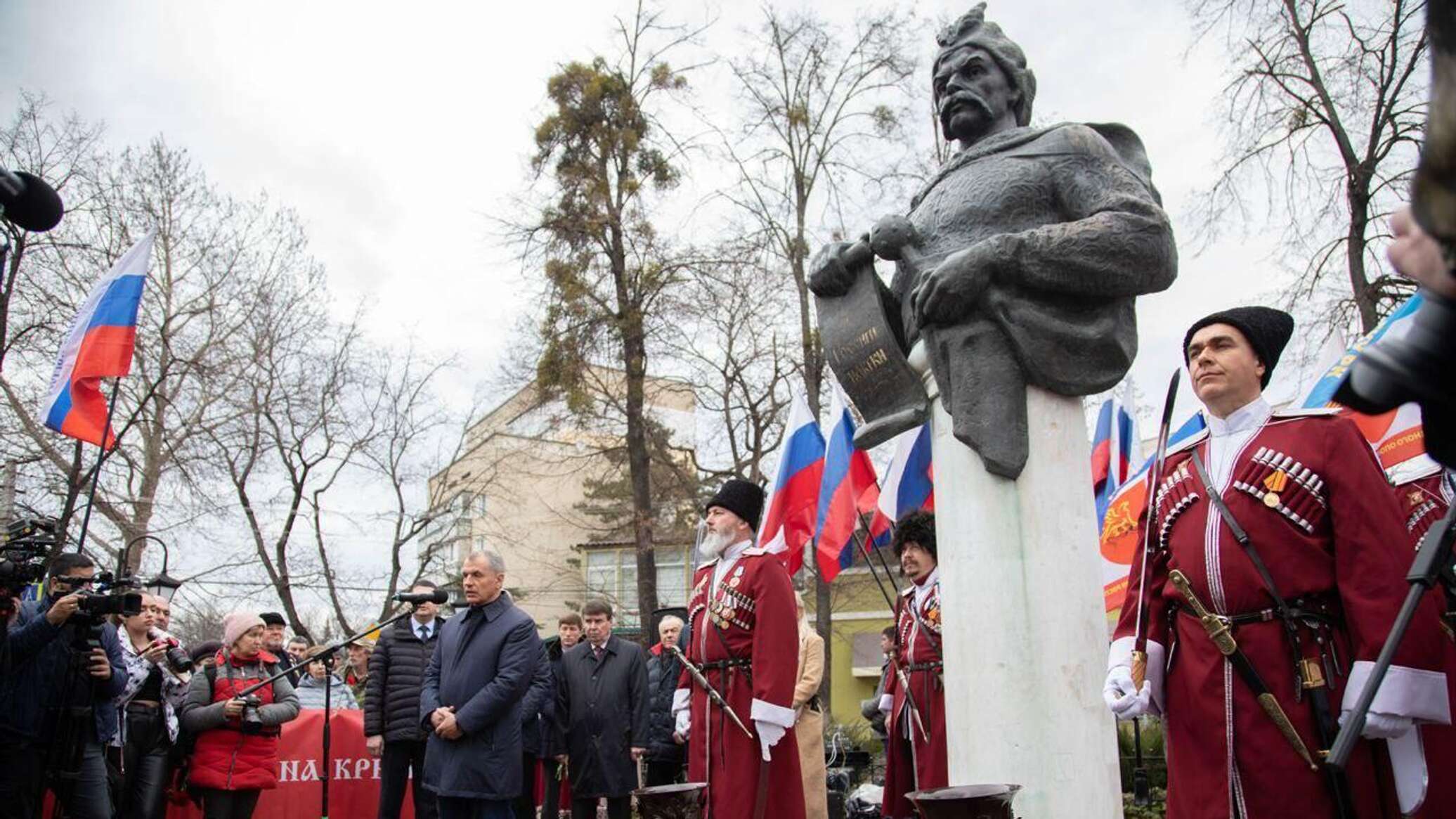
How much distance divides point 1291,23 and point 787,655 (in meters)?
14.1

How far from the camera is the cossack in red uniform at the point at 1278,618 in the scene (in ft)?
10.5

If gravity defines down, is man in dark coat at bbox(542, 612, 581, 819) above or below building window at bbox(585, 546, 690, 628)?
below

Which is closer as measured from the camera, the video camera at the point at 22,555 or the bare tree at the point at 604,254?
the video camera at the point at 22,555

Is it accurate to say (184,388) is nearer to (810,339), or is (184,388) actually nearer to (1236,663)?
(810,339)

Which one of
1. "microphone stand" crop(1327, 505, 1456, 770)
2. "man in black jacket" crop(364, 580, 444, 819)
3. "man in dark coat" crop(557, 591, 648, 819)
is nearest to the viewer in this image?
"microphone stand" crop(1327, 505, 1456, 770)

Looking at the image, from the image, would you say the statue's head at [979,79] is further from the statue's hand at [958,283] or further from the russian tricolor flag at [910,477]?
the russian tricolor flag at [910,477]

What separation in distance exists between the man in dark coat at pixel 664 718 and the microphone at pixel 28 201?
6783 mm

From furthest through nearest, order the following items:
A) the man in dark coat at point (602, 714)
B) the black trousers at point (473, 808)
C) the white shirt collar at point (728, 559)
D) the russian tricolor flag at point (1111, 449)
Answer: the russian tricolor flag at point (1111, 449) < the man in dark coat at point (602, 714) < the black trousers at point (473, 808) < the white shirt collar at point (728, 559)

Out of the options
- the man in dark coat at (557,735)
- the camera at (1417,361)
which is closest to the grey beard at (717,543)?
the man in dark coat at (557,735)

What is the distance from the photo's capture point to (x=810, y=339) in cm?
2069

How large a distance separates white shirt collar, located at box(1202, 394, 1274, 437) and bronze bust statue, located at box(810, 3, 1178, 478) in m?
1.04

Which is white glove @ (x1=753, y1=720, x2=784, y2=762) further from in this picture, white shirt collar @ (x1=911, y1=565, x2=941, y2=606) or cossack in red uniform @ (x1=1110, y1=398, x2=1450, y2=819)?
cossack in red uniform @ (x1=1110, y1=398, x2=1450, y2=819)

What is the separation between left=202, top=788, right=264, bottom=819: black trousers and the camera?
25.1ft

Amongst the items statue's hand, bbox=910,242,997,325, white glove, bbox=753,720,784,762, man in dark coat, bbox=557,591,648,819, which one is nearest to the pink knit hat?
man in dark coat, bbox=557,591,648,819
